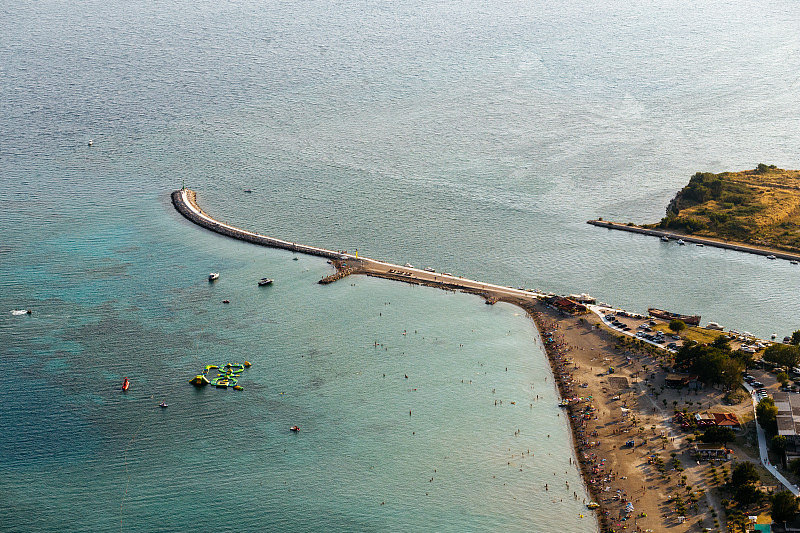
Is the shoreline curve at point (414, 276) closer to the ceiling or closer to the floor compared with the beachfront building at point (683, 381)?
closer to the floor

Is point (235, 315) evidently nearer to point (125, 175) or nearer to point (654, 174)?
point (125, 175)

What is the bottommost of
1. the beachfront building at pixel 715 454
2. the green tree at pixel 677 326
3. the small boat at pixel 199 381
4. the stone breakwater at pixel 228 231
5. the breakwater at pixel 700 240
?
the small boat at pixel 199 381

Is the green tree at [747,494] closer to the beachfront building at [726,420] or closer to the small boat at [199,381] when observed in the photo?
the beachfront building at [726,420]

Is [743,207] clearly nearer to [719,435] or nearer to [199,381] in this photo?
[719,435]

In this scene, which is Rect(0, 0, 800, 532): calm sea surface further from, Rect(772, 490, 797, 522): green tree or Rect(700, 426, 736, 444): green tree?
Rect(772, 490, 797, 522): green tree

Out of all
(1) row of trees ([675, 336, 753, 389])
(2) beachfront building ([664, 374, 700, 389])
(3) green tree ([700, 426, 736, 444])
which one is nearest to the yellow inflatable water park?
(2) beachfront building ([664, 374, 700, 389])

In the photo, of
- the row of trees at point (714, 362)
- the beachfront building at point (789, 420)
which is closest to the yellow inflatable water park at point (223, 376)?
the row of trees at point (714, 362)

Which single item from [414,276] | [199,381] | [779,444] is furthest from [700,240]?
[199,381]
